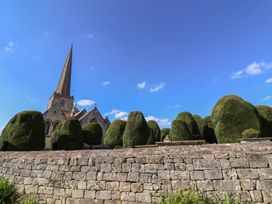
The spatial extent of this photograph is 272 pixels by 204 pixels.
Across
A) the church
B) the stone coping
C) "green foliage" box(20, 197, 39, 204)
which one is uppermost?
the church

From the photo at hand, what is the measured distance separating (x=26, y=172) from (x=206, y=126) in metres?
12.4

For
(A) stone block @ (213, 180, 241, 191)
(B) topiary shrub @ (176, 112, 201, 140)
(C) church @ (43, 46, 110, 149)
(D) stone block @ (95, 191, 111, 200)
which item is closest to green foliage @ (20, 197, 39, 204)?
(D) stone block @ (95, 191, 111, 200)

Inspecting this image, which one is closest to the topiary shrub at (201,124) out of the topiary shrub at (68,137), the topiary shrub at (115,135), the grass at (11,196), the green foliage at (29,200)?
the topiary shrub at (115,135)

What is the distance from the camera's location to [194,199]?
12.5ft

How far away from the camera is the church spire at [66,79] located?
42344 millimetres

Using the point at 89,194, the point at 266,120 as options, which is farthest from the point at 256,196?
the point at 266,120

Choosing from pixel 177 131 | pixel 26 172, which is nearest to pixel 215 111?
pixel 177 131

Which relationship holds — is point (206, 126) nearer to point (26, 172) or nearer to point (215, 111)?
point (215, 111)

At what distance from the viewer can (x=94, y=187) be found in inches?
190

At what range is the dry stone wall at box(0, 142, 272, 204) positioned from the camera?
4.09 metres

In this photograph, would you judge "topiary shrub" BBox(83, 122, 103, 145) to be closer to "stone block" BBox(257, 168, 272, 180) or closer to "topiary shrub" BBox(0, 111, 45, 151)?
"topiary shrub" BBox(0, 111, 45, 151)

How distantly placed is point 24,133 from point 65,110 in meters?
29.9

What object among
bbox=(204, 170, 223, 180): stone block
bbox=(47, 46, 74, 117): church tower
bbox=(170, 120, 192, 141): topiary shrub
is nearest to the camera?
bbox=(204, 170, 223, 180): stone block

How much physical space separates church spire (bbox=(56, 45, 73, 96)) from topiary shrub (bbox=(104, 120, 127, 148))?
29631 mm
